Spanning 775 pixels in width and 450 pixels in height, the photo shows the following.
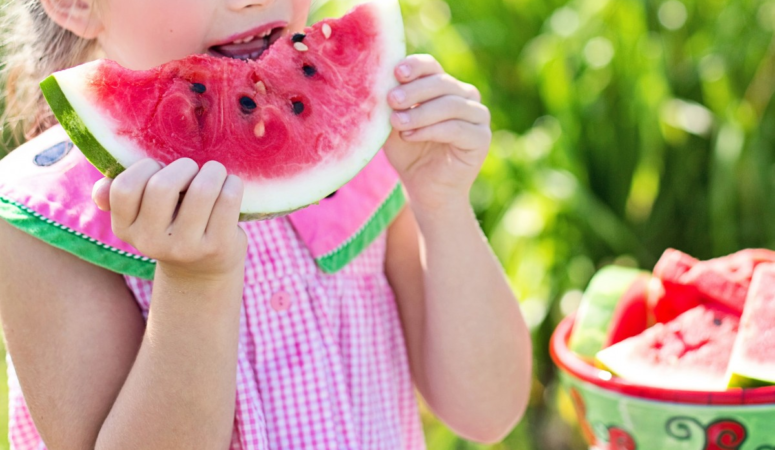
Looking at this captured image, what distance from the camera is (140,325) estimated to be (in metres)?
1.40

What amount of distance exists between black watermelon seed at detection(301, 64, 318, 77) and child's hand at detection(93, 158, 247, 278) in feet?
1.22

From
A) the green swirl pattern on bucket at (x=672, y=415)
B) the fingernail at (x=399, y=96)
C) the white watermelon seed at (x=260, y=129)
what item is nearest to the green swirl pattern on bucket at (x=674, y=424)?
the green swirl pattern on bucket at (x=672, y=415)

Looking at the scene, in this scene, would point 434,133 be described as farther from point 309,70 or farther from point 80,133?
point 80,133

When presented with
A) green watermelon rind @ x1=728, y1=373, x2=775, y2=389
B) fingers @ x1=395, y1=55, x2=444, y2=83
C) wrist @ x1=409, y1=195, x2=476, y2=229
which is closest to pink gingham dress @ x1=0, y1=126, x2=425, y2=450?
wrist @ x1=409, y1=195, x2=476, y2=229

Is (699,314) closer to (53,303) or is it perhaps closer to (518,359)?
(518,359)

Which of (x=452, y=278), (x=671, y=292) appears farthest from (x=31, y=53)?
(x=671, y=292)

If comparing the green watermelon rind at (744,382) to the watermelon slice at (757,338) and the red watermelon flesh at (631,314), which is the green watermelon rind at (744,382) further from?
Result: the red watermelon flesh at (631,314)

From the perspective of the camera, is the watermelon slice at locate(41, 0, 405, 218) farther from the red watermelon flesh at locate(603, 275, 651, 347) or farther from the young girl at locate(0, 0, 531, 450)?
the red watermelon flesh at locate(603, 275, 651, 347)

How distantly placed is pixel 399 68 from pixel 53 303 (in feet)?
2.22

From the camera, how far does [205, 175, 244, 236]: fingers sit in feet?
3.66

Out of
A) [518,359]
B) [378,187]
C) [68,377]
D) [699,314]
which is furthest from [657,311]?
[68,377]

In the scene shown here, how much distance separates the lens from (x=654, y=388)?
52.9 inches

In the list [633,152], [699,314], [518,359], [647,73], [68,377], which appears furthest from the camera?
[633,152]

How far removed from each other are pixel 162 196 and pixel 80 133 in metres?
0.21
